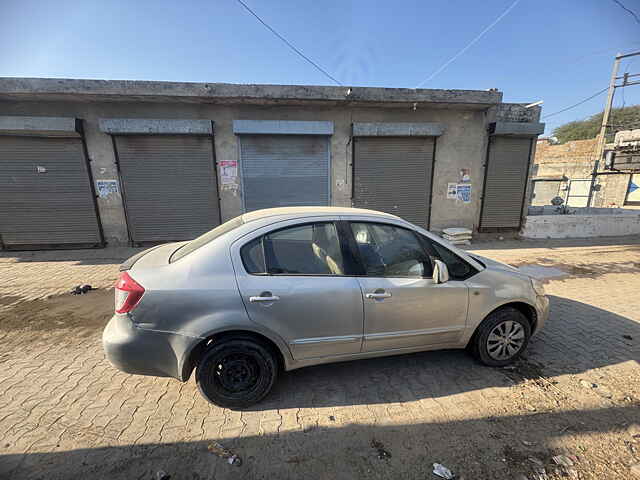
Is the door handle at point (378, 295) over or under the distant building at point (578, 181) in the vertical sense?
under

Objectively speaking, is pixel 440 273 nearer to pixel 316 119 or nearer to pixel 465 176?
pixel 316 119

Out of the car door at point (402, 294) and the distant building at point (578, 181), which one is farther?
the distant building at point (578, 181)

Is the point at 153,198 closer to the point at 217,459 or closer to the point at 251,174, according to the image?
the point at 251,174

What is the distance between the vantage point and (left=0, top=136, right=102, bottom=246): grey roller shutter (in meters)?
7.06

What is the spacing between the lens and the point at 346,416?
2.23m

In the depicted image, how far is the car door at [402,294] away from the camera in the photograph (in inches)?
93.9

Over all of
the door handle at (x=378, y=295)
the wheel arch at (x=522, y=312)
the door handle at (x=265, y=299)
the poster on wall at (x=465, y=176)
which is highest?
the poster on wall at (x=465, y=176)

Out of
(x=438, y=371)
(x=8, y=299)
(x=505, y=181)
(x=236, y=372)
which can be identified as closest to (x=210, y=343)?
(x=236, y=372)

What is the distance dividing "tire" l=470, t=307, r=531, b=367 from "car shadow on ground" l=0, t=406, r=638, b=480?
64 centimetres

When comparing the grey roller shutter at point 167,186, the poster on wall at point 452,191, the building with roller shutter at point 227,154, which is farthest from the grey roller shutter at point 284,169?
the poster on wall at point 452,191

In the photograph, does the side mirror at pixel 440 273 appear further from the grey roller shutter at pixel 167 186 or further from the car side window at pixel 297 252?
the grey roller shutter at pixel 167 186

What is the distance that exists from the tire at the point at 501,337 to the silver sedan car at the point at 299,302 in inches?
0.5

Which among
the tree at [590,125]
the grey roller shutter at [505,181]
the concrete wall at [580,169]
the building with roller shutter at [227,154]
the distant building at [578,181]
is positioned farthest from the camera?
the tree at [590,125]

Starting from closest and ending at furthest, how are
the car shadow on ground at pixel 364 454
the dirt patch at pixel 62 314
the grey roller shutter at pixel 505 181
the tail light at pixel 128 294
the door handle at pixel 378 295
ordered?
1. the car shadow on ground at pixel 364 454
2. the tail light at pixel 128 294
3. the door handle at pixel 378 295
4. the dirt patch at pixel 62 314
5. the grey roller shutter at pixel 505 181
